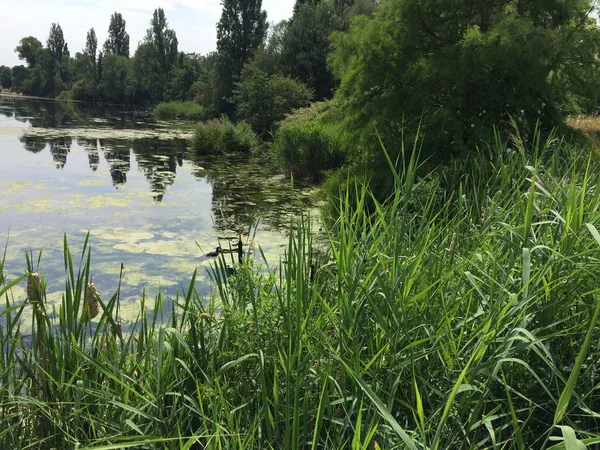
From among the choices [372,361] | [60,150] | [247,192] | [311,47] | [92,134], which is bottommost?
[247,192]

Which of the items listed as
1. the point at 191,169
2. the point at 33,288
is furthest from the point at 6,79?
the point at 33,288

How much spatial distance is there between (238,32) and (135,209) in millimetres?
24192

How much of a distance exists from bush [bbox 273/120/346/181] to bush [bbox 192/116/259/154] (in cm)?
397

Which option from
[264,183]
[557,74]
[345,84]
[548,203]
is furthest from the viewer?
[264,183]

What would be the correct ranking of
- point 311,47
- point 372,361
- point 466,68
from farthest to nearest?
point 311,47
point 466,68
point 372,361

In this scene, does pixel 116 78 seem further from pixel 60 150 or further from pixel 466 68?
pixel 466 68

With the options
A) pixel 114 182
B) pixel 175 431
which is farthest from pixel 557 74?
pixel 114 182

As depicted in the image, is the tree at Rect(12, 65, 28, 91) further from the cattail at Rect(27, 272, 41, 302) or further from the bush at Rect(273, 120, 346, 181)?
the cattail at Rect(27, 272, 41, 302)

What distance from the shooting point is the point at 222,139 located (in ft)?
46.9

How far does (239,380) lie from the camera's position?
1.71 meters

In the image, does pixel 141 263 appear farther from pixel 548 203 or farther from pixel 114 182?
pixel 114 182

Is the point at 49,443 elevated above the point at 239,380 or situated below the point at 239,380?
below

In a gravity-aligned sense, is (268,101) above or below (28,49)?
below

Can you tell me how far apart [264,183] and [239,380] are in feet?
27.2
